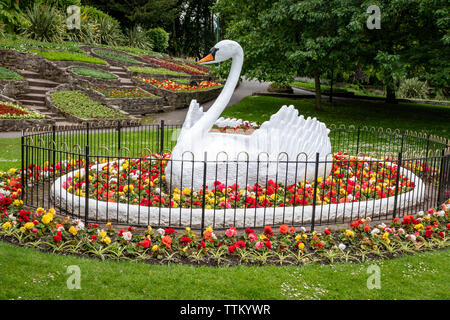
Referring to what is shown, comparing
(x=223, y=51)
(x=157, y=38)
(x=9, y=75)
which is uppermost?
(x=157, y=38)

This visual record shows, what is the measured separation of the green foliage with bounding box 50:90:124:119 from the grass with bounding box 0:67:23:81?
191cm

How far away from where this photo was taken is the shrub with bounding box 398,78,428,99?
3731 cm

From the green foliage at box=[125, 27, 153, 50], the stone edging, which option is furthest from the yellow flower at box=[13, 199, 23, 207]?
the green foliage at box=[125, 27, 153, 50]

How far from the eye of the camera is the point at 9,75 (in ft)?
65.4

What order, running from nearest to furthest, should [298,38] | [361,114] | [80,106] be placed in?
1. [80,106]
2. [298,38]
3. [361,114]

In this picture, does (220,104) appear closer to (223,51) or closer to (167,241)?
(223,51)

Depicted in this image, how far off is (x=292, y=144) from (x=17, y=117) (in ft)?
39.1

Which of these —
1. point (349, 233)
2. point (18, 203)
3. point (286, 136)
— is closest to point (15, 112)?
point (18, 203)

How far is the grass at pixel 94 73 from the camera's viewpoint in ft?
72.8

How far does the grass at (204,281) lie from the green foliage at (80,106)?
13264 mm

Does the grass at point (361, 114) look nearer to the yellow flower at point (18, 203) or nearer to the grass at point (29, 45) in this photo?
the grass at point (29, 45)

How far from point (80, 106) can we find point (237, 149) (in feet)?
43.4
